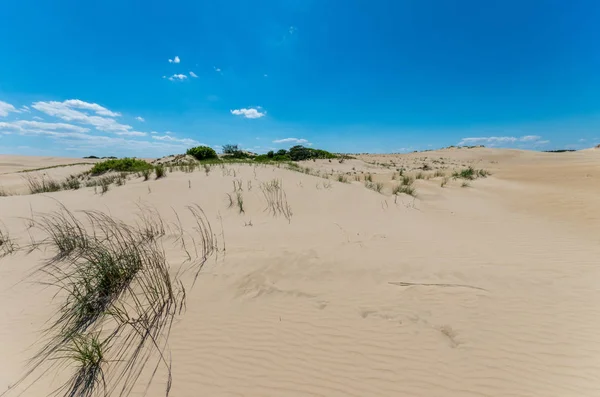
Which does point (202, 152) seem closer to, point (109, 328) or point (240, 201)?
point (240, 201)

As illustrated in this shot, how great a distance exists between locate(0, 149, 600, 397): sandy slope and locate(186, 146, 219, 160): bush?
577 inches

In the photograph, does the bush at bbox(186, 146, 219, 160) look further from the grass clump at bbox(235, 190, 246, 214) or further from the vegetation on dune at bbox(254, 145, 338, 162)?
the grass clump at bbox(235, 190, 246, 214)

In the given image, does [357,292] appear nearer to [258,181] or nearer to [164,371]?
[164,371]

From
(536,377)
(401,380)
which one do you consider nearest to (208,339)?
(401,380)

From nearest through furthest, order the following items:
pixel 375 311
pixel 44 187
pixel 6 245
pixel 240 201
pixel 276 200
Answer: pixel 375 311, pixel 6 245, pixel 240 201, pixel 276 200, pixel 44 187

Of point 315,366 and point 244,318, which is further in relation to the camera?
point 244,318

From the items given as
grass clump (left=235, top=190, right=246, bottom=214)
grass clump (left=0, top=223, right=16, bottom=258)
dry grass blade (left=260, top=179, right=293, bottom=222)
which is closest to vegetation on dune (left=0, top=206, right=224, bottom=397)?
grass clump (left=0, top=223, right=16, bottom=258)

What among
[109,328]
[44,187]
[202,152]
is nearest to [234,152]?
[202,152]

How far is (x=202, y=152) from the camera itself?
68.5 ft

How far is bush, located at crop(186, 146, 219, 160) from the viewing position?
67.8ft

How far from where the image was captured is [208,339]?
2.70 meters

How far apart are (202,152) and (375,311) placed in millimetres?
20309

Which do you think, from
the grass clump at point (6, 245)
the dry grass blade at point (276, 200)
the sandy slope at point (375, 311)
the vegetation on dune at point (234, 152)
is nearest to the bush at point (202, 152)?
the vegetation on dune at point (234, 152)

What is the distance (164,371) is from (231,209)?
16.7 ft
